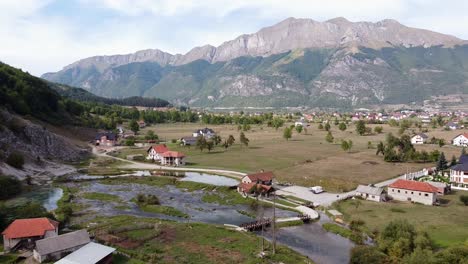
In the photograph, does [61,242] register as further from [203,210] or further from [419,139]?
[419,139]

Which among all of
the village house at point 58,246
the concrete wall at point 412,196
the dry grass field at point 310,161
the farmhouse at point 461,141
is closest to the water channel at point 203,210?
the dry grass field at point 310,161

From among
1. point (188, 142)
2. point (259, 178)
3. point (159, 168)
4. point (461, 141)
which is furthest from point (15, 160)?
point (461, 141)

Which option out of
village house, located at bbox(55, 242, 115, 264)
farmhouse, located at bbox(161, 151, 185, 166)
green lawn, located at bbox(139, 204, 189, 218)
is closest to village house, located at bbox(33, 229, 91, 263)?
village house, located at bbox(55, 242, 115, 264)

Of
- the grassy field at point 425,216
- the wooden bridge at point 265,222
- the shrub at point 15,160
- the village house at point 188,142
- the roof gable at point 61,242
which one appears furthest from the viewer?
the village house at point 188,142

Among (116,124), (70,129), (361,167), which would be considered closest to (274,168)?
(361,167)

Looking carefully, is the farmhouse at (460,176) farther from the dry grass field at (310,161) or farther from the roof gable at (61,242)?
the roof gable at (61,242)
